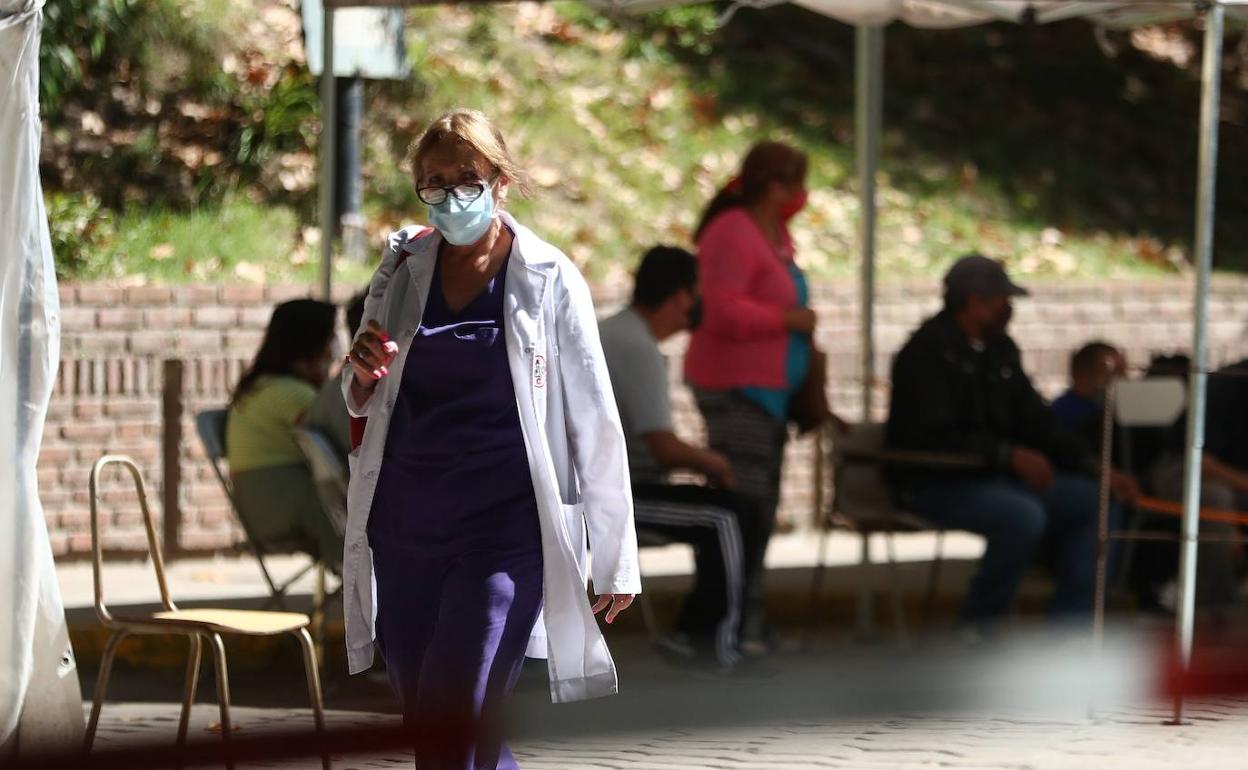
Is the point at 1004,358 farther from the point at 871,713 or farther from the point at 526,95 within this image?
the point at 526,95

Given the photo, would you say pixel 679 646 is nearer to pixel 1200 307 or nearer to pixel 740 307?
pixel 740 307

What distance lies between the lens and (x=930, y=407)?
7746 millimetres

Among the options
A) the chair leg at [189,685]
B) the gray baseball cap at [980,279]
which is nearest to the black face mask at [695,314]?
the gray baseball cap at [980,279]

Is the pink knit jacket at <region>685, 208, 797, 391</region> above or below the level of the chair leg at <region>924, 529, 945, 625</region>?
above

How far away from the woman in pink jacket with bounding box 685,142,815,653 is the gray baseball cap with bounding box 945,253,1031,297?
60 centimetres

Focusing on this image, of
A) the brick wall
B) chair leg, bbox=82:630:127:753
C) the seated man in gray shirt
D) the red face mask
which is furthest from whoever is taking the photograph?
the brick wall

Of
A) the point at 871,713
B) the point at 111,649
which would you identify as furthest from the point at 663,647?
the point at 111,649

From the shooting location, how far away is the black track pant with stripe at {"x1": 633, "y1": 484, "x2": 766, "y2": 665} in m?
7.16

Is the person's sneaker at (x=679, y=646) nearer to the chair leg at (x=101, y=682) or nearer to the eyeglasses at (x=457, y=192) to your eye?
the chair leg at (x=101, y=682)

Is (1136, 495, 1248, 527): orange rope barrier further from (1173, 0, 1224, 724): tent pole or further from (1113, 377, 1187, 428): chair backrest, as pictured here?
(1173, 0, 1224, 724): tent pole

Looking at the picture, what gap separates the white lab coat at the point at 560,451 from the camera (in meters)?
4.29

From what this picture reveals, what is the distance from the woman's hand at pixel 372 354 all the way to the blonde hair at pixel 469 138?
0.35m

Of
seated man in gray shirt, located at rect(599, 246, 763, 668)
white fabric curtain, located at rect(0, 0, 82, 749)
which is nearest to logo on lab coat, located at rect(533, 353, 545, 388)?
white fabric curtain, located at rect(0, 0, 82, 749)

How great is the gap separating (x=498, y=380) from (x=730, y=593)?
309 cm
